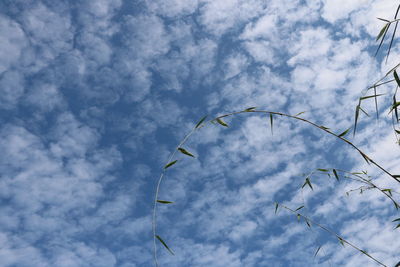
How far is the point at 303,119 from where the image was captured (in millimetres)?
1886

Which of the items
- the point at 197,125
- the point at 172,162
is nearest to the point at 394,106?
the point at 197,125

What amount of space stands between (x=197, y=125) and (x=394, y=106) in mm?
1294

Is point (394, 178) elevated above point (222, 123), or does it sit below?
below

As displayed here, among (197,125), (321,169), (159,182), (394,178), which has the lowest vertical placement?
(394,178)

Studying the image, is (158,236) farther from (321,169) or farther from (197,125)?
(321,169)

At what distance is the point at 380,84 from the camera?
1850mm

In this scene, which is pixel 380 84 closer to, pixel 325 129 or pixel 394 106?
pixel 394 106

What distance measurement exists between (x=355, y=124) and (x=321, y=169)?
71 centimetres

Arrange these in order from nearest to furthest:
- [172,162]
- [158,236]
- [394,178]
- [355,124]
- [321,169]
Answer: [394,178] → [158,236] → [355,124] → [172,162] → [321,169]

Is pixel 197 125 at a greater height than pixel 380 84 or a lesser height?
greater

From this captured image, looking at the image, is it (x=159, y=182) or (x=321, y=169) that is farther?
(x=321, y=169)

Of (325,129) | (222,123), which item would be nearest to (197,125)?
(222,123)

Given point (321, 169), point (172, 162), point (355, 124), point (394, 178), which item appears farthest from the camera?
point (321, 169)

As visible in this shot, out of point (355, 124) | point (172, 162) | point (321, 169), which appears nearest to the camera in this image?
point (355, 124)
